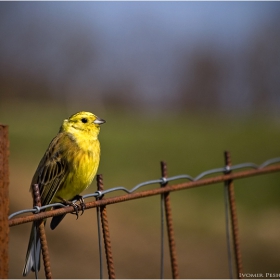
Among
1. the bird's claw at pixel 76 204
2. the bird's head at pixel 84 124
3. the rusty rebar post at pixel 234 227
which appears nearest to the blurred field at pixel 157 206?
the bird's head at pixel 84 124

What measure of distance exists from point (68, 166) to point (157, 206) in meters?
7.46

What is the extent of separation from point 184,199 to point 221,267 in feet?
13.3

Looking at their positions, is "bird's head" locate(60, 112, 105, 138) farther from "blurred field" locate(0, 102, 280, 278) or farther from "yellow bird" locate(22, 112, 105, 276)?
"blurred field" locate(0, 102, 280, 278)

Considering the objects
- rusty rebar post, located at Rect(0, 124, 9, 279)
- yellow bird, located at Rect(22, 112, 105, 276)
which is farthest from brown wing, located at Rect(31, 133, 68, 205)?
rusty rebar post, located at Rect(0, 124, 9, 279)

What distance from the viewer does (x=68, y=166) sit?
391 cm

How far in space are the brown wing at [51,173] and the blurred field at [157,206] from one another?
3.63 meters

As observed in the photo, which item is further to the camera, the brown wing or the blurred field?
the blurred field

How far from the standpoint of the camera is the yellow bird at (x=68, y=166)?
3766 millimetres

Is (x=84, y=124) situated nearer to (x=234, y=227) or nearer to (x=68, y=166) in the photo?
(x=68, y=166)

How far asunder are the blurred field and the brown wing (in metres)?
3.63

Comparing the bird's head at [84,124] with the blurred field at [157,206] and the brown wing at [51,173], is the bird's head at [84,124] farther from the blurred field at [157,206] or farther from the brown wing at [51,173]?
the blurred field at [157,206]

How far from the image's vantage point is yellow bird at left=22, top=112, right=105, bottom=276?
12.4 feet

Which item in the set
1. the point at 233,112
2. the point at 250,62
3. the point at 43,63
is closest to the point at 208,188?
the point at 233,112

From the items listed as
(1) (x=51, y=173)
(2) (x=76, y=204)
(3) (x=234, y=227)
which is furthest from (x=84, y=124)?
(3) (x=234, y=227)
